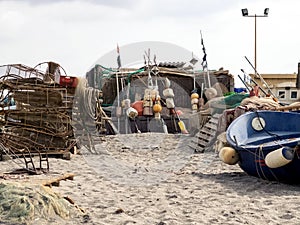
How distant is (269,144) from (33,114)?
198 inches

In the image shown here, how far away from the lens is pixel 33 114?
34.6ft

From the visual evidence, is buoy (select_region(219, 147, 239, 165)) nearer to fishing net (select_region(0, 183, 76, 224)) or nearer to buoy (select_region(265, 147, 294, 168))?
buoy (select_region(265, 147, 294, 168))

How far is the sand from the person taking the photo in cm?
545

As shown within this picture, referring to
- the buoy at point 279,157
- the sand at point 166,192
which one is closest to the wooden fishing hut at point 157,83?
the sand at point 166,192

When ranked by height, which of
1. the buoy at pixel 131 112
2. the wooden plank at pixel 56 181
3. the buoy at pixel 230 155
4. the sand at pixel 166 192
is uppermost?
the buoy at pixel 131 112

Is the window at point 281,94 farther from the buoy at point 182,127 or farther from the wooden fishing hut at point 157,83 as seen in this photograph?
the buoy at point 182,127

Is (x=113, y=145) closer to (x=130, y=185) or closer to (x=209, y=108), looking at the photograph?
(x=209, y=108)

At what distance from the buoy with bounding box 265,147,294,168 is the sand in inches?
13.0

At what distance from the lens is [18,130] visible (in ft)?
35.4

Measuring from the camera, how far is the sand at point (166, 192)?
5.45m

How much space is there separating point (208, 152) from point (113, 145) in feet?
10.2

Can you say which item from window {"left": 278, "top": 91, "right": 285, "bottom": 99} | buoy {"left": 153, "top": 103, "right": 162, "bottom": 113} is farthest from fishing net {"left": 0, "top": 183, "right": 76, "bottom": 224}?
window {"left": 278, "top": 91, "right": 285, "bottom": 99}

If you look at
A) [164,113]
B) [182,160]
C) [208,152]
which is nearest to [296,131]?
[182,160]

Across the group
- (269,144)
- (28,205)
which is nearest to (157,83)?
(269,144)
